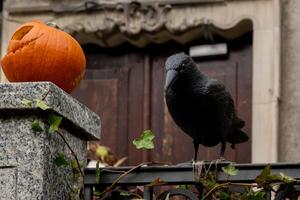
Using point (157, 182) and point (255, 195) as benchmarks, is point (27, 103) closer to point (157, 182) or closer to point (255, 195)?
point (157, 182)

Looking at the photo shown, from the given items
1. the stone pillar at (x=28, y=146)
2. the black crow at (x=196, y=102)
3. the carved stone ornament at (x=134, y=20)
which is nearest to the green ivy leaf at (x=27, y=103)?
the stone pillar at (x=28, y=146)

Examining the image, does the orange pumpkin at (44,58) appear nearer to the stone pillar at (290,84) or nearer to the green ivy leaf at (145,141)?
the green ivy leaf at (145,141)

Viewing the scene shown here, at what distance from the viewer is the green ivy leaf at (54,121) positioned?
4789 mm

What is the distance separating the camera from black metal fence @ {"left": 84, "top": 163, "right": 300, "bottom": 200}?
4.82 metres

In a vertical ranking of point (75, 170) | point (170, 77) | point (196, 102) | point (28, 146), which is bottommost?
point (75, 170)

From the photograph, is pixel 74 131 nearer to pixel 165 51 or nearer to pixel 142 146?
pixel 142 146

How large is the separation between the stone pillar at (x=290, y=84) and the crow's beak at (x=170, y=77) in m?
4.42

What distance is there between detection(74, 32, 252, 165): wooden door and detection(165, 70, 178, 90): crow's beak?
4.66 meters

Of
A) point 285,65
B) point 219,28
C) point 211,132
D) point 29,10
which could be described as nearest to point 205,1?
point 219,28

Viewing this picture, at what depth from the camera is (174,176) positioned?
16.2 feet

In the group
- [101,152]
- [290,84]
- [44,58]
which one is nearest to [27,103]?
[44,58]

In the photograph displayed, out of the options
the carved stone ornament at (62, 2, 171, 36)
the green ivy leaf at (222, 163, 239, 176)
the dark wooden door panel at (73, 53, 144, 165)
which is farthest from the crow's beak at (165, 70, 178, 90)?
the dark wooden door panel at (73, 53, 144, 165)

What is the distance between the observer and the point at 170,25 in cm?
996

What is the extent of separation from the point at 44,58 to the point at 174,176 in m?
0.89
